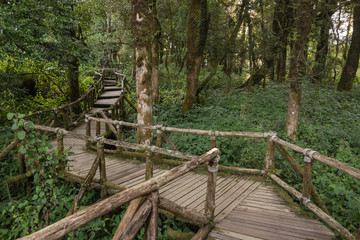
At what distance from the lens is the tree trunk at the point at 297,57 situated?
7.07 meters

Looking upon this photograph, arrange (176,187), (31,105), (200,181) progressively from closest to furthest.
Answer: (176,187)
(200,181)
(31,105)

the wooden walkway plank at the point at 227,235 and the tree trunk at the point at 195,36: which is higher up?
the tree trunk at the point at 195,36

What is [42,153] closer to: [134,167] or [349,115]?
[134,167]

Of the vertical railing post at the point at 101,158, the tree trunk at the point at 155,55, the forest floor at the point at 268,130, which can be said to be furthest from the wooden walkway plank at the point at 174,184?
the tree trunk at the point at 155,55

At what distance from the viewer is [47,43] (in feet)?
26.0

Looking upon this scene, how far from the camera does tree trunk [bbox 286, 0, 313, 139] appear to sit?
23.2ft

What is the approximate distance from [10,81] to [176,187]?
893 centimetres

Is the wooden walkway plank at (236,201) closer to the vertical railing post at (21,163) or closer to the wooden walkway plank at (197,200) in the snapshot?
the wooden walkway plank at (197,200)

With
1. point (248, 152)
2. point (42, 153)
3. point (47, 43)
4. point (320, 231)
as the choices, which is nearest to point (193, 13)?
point (47, 43)

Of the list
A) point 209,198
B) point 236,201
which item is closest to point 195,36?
point 236,201

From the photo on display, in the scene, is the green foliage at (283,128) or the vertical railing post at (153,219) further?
the green foliage at (283,128)

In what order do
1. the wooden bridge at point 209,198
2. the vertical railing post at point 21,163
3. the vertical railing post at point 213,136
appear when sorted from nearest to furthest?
the wooden bridge at point 209,198 < the vertical railing post at point 213,136 < the vertical railing post at point 21,163

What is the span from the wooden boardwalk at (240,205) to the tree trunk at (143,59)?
4.45ft

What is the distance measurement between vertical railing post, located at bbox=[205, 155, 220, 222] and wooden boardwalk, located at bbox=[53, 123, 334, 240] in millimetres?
306
